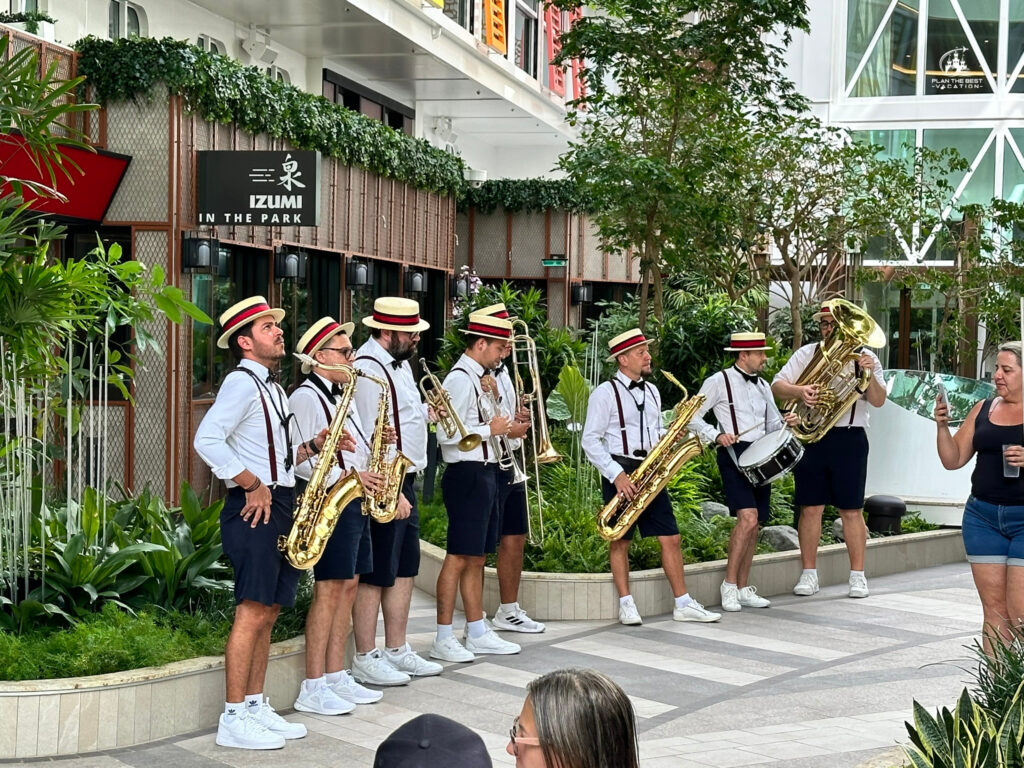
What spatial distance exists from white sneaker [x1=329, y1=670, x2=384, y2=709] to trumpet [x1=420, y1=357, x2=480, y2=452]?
5.23 ft

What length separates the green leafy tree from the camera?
15.0m

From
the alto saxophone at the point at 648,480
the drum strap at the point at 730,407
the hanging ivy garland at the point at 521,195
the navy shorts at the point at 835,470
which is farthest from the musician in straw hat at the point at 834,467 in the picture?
the hanging ivy garland at the point at 521,195

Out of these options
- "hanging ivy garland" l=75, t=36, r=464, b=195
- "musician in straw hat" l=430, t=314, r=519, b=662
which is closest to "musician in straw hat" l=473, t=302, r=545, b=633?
"musician in straw hat" l=430, t=314, r=519, b=662

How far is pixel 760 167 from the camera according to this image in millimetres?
20891

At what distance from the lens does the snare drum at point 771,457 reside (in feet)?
32.2

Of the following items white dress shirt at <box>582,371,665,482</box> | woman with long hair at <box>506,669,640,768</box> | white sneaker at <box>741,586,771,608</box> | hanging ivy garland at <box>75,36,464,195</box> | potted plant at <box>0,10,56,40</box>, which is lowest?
white sneaker at <box>741,586,771,608</box>

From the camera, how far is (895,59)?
32.4 meters

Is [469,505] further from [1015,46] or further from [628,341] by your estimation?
[1015,46]

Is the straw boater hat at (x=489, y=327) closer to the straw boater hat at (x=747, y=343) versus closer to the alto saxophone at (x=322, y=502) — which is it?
the alto saxophone at (x=322, y=502)

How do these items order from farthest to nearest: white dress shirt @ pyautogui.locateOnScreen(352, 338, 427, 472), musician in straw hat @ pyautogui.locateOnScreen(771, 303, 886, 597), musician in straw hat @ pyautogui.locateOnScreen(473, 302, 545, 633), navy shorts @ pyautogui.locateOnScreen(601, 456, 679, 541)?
1. musician in straw hat @ pyautogui.locateOnScreen(771, 303, 886, 597)
2. navy shorts @ pyautogui.locateOnScreen(601, 456, 679, 541)
3. musician in straw hat @ pyautogui.locateOnScreen(473, 302, 545, 633)
4. white dress shirt @ pyautogui.locateOnScreen(352, 338, 427, 472)

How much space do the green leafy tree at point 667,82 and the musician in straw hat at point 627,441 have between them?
5779 millimetres

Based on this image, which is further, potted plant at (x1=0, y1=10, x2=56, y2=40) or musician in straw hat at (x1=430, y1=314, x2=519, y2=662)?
potted plant at (x1=0, y1=10, x2=56, y2=40)

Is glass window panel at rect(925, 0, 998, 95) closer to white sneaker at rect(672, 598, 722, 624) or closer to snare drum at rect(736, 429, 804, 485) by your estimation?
snare drum at rect(736, 429, 804, 485)

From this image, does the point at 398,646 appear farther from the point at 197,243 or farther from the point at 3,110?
the point at 197,243
